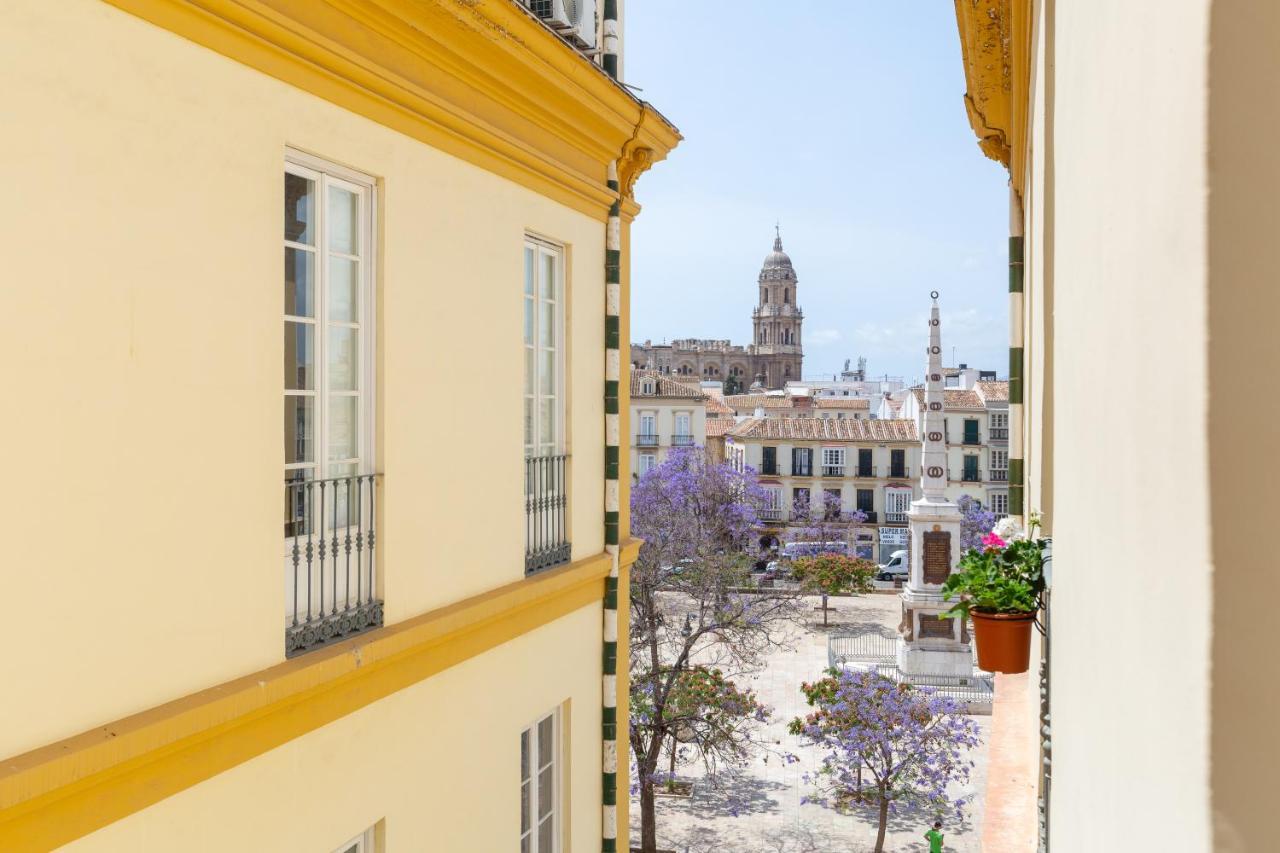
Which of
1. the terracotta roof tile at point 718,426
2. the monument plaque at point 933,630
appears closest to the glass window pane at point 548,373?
the monument plaque at point 933,630

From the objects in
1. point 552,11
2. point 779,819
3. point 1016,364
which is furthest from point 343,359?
point 779,819

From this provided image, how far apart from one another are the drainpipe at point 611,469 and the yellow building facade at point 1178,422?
5.01m

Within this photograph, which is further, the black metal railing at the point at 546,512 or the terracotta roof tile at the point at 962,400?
the terracotta roof tile at the point at 962,400

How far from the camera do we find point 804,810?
1780 centimetres

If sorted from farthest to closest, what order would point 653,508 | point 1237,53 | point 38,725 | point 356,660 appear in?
point 653,508 < point 356,660 < point 38,725 < point 1237,53

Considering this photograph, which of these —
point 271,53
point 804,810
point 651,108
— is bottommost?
point 804,810

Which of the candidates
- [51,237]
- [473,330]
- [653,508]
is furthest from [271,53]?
[653,508]

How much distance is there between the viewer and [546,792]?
6.39 metres

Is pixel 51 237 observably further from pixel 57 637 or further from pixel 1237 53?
pixel 1237 53

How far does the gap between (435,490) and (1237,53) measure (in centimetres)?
440

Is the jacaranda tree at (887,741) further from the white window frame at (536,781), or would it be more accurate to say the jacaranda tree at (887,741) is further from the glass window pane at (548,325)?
the glass window pane at (548,325)

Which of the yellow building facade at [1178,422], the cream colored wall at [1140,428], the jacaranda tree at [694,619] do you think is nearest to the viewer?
the yellow building facade at [1178,422]

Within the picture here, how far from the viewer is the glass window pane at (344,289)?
435cm

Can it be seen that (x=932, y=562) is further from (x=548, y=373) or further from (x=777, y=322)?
(x=777, y=322)
